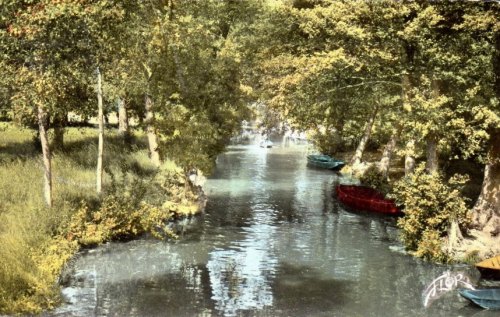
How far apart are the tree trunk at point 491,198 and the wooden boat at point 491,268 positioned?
3842 millimetres

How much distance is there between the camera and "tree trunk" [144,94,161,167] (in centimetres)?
3615

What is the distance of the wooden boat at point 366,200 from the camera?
1350 inches

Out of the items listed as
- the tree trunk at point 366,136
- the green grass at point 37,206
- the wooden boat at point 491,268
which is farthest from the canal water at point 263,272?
the tree trunk at point 366,136

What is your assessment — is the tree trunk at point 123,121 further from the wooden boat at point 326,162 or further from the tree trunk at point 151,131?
the wooden boat at point 326,162

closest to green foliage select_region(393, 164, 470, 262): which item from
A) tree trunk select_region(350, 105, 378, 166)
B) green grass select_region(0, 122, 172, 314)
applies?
green grass select_region(0, 122, 172, 314)

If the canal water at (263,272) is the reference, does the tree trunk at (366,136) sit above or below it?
above

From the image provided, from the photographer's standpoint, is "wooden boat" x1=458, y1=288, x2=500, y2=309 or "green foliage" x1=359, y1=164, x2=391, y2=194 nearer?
"wooden boat" x1=458, y1=288, x2=500, y2=309

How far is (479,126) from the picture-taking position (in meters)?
24.5

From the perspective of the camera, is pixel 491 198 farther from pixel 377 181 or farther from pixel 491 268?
pixel 377 181

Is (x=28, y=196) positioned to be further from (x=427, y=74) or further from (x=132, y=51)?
(x=427, y=74)

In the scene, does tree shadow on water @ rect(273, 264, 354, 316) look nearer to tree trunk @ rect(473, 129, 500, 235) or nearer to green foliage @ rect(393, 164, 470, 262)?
green foliage @ rect(393, 164, 470, 262)

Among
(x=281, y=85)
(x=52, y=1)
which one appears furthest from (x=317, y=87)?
(x=52, y=1)

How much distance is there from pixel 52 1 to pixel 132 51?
8.39 meters

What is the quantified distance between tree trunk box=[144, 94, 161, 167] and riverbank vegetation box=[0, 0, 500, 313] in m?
0.10
